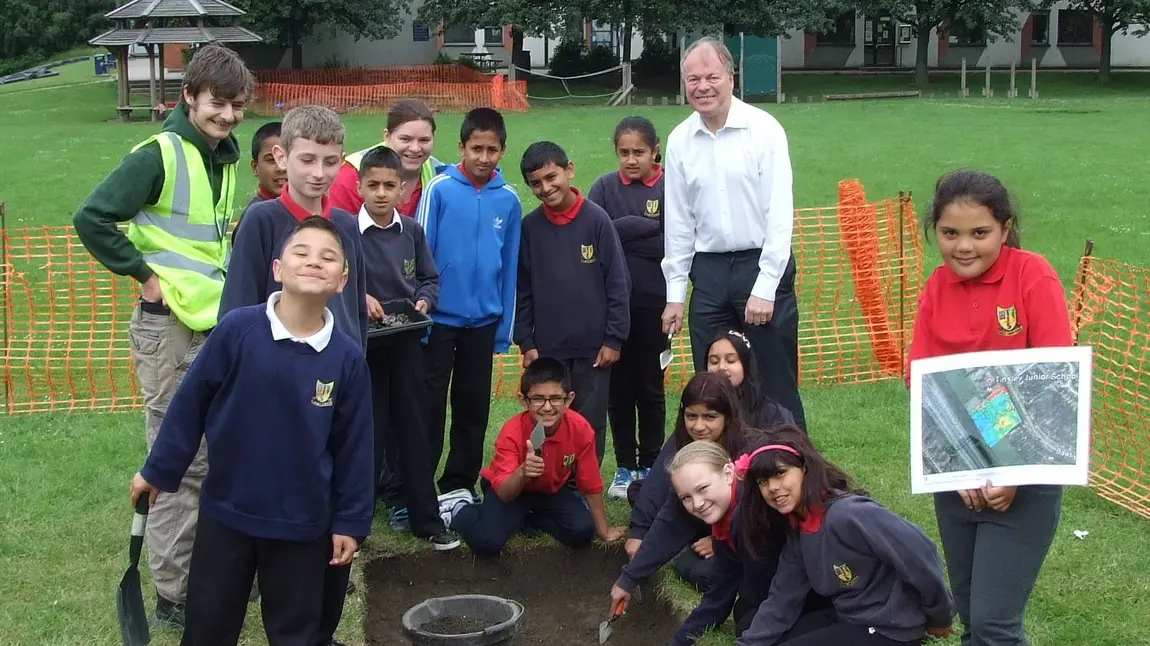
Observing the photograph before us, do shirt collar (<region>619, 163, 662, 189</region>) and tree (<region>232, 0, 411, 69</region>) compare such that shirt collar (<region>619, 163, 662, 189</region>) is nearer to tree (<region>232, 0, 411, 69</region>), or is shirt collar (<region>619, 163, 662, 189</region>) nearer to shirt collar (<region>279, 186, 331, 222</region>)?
shirt collar (<region>279, 186, 331, 222</region>)

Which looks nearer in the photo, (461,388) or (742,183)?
(742,183)

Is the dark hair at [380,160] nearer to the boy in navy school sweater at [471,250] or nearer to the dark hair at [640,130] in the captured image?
the boy in navy school sweater at [471,250]

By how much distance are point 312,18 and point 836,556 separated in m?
39.8

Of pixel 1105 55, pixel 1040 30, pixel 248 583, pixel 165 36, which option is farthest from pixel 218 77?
pixel 1040 30

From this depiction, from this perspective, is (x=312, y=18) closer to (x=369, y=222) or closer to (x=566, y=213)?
(x=566, y=213)

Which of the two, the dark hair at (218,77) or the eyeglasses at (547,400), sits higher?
the dark hair at (218,77)

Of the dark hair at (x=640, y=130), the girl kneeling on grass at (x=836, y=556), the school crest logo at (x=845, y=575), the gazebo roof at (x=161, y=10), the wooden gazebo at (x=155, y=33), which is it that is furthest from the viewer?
the gazebo roof at (x=161, y=10)

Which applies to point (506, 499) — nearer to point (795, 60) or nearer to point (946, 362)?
point (946, 362)

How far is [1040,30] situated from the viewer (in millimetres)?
51625

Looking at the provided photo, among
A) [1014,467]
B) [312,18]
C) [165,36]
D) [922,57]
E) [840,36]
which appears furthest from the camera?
[840,36]

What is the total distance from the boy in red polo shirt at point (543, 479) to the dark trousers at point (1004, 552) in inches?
84.8

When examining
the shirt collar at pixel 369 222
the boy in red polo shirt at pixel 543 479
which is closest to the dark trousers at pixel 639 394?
the boy in red polo shirt at pixel 543 479

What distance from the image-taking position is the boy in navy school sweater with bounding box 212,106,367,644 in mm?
4109

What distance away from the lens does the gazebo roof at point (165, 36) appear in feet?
103
